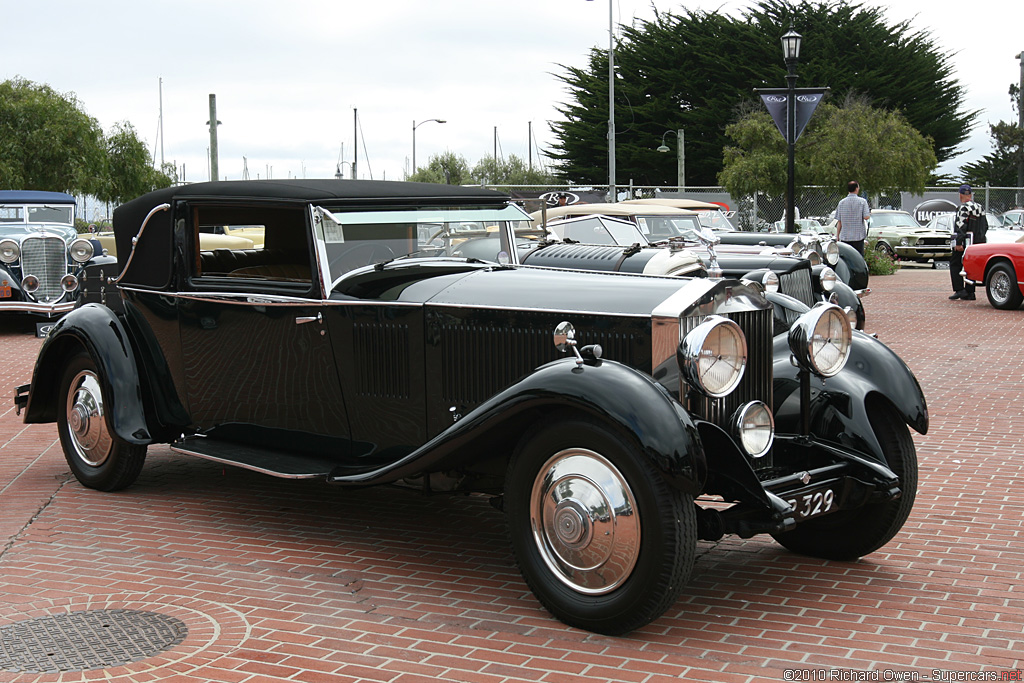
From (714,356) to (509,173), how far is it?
167ft

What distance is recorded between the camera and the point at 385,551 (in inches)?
185

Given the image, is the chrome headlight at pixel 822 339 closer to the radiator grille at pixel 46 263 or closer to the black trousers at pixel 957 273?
the radiator grille at pixel 46 263

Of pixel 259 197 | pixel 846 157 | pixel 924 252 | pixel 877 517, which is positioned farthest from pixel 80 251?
pixel 924 252

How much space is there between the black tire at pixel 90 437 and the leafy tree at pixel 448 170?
148 ft

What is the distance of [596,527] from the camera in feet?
12.0

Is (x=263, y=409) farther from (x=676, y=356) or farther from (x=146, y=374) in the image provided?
(x=676, y=356)

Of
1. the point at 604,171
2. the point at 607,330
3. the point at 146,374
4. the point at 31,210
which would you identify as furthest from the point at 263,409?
the point at 604,171

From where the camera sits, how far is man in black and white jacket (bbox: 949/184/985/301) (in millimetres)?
15906

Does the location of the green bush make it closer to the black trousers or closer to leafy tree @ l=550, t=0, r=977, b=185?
the black trousers

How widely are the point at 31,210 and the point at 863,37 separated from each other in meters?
37.8

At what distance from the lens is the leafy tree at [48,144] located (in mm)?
32312

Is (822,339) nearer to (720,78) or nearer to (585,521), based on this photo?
(585,521)

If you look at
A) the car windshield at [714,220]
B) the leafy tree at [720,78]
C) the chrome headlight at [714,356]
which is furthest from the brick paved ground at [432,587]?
the leafy tree at [720,78]

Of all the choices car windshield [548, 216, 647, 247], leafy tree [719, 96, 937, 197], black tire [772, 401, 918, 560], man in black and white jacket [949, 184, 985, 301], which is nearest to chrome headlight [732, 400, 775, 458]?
black tire [772, 401, 918, 560]
